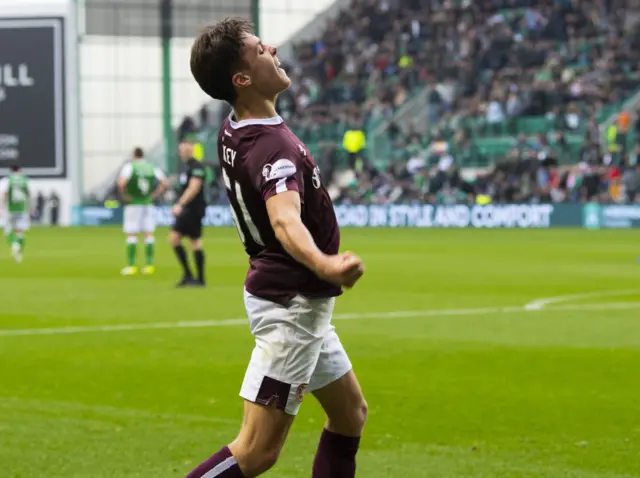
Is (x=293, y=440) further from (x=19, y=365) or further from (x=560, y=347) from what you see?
(x=560, y=347)

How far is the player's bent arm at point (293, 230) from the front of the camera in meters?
4.44

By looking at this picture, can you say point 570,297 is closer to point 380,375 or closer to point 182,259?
point 182,259

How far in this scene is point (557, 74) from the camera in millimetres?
42031

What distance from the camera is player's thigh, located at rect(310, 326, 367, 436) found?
5035 mm

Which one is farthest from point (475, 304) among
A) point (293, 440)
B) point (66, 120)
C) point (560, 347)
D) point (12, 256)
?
point (66, 120)

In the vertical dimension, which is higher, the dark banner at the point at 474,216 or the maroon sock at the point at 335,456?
the maroon sock at the point at 335,456

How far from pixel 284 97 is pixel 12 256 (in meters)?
21.0

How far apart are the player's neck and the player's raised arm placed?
16.2 inches

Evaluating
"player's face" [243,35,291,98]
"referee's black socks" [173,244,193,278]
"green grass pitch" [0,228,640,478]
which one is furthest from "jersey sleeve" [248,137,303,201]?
"referee's black socks" [173,244,193,278]

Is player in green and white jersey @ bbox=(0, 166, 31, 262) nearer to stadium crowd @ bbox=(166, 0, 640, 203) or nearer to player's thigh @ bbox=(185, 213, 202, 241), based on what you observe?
player's thigh @ bbox=(185, 213, 202, 241)

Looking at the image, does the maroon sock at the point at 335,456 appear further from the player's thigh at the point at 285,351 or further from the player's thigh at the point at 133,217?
the player's thigh at the point at 133,217

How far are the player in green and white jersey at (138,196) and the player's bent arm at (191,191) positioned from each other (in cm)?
339

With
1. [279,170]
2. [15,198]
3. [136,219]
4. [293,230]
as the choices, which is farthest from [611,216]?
[293,230]

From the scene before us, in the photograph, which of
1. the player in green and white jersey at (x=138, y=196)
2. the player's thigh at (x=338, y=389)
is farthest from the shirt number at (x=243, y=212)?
the player in green and white jersey at (x=138, y=196)
